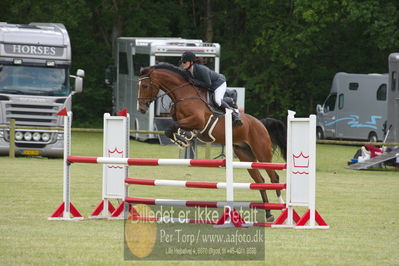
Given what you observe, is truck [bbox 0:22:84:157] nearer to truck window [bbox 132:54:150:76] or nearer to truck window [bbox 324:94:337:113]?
truck window [bbox 132:54:150:76]

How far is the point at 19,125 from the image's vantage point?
82.1ft

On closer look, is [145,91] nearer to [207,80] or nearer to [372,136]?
[207,80]

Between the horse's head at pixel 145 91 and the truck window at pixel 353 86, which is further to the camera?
the truck window at pixel 353 86

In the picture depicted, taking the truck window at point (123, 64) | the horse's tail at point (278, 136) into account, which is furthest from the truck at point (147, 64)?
the horse's tail at point (278, 136)

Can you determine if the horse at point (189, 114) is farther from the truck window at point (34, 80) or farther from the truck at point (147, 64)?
the truck at point (147, 64)

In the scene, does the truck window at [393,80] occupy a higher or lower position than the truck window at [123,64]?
lower

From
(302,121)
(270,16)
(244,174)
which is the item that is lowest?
(244,174)

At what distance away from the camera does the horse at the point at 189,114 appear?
13.2m

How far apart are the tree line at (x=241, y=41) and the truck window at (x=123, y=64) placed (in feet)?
11.5

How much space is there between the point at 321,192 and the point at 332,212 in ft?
12.0

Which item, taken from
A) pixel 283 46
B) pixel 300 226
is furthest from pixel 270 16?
pixel 300 226

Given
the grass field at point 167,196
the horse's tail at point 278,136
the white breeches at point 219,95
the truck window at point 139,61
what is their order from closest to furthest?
the grass field at point 167,196 → the white breeches at point 219,95 → the horse's tail at point 278,136 → the truck window at point 139,61

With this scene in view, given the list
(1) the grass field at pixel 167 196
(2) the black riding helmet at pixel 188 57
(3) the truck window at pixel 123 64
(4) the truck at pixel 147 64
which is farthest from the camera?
(3) the truck window at pixel 123 64

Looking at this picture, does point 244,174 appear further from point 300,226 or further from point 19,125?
point 300,226
